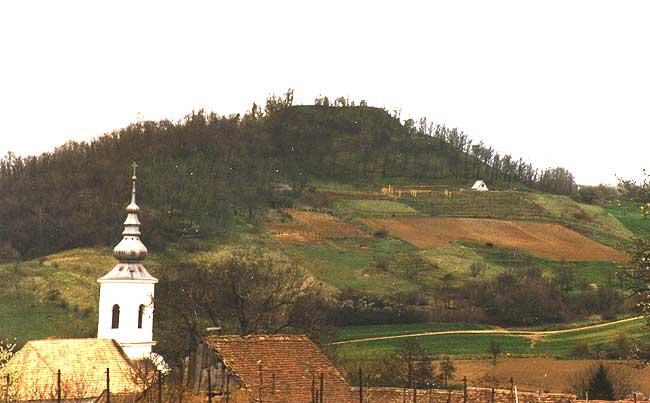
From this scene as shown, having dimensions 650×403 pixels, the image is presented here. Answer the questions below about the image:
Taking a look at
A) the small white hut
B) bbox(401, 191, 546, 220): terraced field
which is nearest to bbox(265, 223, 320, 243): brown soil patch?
bbox(401, 191, 546, 220): terraced field

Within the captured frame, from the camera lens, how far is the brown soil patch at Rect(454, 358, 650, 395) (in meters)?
58.8

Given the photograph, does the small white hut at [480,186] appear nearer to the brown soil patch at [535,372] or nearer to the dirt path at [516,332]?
the dirt path at [516,332]

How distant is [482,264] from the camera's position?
10662cm

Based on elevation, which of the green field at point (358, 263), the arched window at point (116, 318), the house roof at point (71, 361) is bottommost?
the house roof at point (71, 361)

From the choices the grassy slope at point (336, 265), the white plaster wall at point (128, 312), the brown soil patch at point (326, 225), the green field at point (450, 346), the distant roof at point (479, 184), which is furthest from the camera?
the distant roof at point (479, 184)

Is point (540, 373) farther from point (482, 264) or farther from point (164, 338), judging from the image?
point (482, 264)

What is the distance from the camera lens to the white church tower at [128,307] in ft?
219

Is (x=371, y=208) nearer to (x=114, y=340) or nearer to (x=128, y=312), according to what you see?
(x=128, y=312)

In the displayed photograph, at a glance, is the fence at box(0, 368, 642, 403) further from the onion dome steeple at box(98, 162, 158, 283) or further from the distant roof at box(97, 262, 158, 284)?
the onion dome steeple at box(98, 162, 158, 283)

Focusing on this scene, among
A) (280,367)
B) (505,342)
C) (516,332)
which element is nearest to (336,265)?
(516,332)

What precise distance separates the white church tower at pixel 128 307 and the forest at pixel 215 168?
31.0m

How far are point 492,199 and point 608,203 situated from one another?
64.9 ft

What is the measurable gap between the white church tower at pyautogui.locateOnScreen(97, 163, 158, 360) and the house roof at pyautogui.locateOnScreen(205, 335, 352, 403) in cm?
3006

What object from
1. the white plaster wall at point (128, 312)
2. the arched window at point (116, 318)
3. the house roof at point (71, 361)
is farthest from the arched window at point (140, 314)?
the house roof at point (71, 361)
